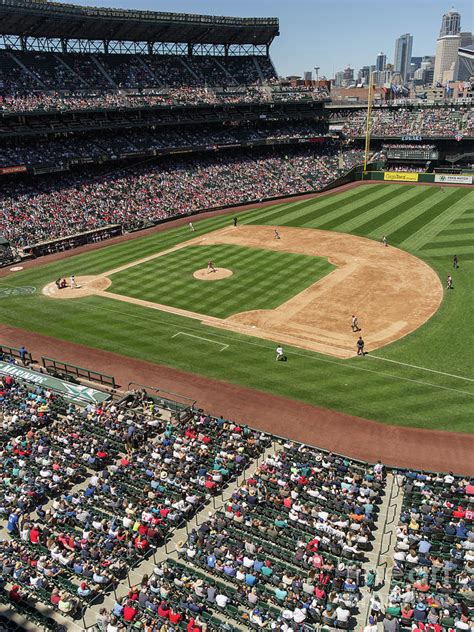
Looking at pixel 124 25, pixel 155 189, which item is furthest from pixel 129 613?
pixel 124 25

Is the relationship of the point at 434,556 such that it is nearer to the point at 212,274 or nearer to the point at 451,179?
the point at 212,274

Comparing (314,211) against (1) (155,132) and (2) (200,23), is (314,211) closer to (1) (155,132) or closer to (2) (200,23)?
(1) (155,132)

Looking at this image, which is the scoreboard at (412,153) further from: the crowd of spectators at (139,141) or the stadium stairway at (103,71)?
the stadium stairway at (103,71)

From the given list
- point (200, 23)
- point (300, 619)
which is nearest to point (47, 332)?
point (300, 619)

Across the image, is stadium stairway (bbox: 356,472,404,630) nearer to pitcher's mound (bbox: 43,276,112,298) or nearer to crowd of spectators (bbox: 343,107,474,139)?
pitcher's mound (bbox: 43,276,112,298)

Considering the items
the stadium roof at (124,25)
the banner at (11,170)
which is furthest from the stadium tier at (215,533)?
the stadium roof at (124,25)
